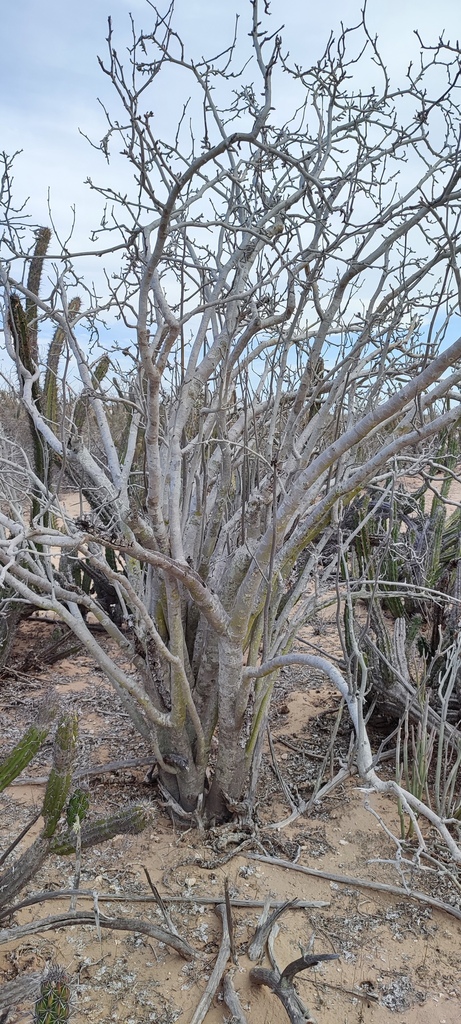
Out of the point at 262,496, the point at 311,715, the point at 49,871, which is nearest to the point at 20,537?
the point at 262,496

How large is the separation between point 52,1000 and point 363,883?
1521mm

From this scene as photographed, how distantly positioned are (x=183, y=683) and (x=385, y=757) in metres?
1.50

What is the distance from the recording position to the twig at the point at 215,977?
7.13 feet

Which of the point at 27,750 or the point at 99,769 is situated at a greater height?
the point at 27,750

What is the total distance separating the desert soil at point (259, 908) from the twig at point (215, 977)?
0.05 metres

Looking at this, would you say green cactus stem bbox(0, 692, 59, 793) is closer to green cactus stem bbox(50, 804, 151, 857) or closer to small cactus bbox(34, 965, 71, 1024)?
green cactus stem bbox(50, 804, 151, 857)

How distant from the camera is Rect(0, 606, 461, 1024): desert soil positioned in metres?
2.28

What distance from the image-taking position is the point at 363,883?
285 centimetres

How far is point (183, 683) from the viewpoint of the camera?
2.99m

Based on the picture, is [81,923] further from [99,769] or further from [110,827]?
[99,769]

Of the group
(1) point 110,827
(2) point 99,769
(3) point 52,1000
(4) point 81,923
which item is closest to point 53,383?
(2) point 99,769

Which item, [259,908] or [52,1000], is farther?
[259,908]

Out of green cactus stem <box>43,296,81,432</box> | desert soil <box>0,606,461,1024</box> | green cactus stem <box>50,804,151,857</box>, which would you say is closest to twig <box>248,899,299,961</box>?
desert soil <box>0,606,461,1024</box>

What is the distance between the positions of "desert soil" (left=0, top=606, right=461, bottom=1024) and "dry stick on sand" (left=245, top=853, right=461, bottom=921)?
18 mm
